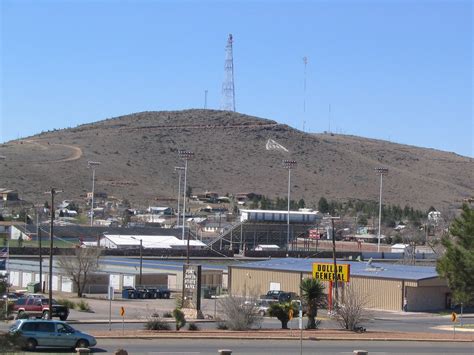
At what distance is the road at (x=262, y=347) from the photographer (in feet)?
109

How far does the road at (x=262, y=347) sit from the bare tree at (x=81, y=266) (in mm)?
34453

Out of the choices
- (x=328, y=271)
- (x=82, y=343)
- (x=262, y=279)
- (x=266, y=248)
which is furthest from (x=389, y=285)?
(x=266, y=248)

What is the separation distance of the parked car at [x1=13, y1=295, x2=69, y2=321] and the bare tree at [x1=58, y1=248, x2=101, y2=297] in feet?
58.4

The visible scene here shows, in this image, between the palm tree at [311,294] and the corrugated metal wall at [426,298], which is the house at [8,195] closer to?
the corrugated metal wall at [426,298]

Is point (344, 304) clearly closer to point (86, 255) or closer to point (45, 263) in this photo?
point (86, 255)

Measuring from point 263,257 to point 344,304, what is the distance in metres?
69.7

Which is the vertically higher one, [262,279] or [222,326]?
[262,279]

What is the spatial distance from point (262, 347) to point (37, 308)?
1862cm

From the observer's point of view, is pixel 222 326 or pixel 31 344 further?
pixel 222 326

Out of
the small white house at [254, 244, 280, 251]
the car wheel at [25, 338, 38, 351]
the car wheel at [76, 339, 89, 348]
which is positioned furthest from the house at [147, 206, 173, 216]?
the car wheel at [25, 338, 38, 351]

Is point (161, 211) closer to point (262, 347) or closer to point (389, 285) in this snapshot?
point (389, 285)

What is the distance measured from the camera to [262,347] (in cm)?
3516

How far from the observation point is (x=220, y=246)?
124 m

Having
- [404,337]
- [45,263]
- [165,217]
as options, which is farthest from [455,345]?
[165,217]
